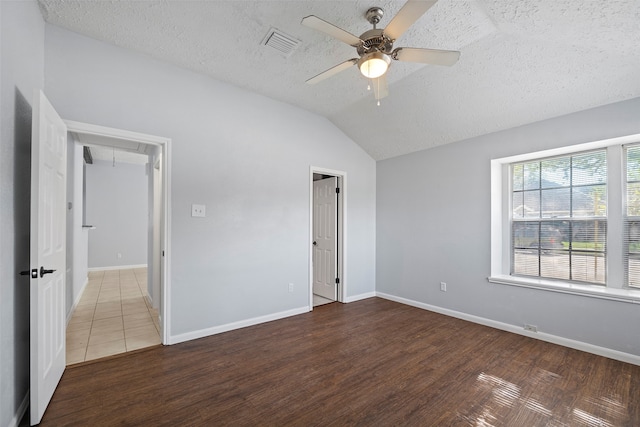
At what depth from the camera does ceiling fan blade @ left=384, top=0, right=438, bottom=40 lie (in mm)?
1543

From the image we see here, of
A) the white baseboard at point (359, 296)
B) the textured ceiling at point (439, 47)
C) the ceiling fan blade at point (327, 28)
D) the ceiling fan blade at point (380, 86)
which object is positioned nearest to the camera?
the ceiling fan blade at point (327, 28)

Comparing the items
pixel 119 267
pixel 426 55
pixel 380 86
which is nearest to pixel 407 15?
pixel 426 55

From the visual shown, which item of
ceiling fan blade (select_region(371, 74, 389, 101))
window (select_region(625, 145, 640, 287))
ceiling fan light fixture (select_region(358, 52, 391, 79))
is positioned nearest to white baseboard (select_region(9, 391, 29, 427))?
ceiling fan light fixture (select_region(358, 52, 391, 79))

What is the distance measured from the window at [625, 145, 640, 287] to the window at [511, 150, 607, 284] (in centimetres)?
16

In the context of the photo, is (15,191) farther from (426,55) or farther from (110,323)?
(426,55)

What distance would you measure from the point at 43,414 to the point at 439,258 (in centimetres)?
426

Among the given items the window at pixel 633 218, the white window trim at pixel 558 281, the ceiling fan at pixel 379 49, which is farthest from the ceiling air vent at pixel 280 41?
the window at pixel 633 218

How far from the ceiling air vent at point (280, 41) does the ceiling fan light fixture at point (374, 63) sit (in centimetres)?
81

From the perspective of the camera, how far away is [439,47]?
2.59m

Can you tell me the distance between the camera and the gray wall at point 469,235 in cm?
276

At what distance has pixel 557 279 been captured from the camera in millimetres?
3291

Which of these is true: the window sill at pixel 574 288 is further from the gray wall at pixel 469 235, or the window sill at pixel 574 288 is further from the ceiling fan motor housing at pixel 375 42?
the ceiling fan motor housing at pixel 375 42

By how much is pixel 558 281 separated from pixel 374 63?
3272 mm

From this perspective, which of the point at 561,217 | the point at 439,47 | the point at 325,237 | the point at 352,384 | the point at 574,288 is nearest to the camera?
the point at 352,384
